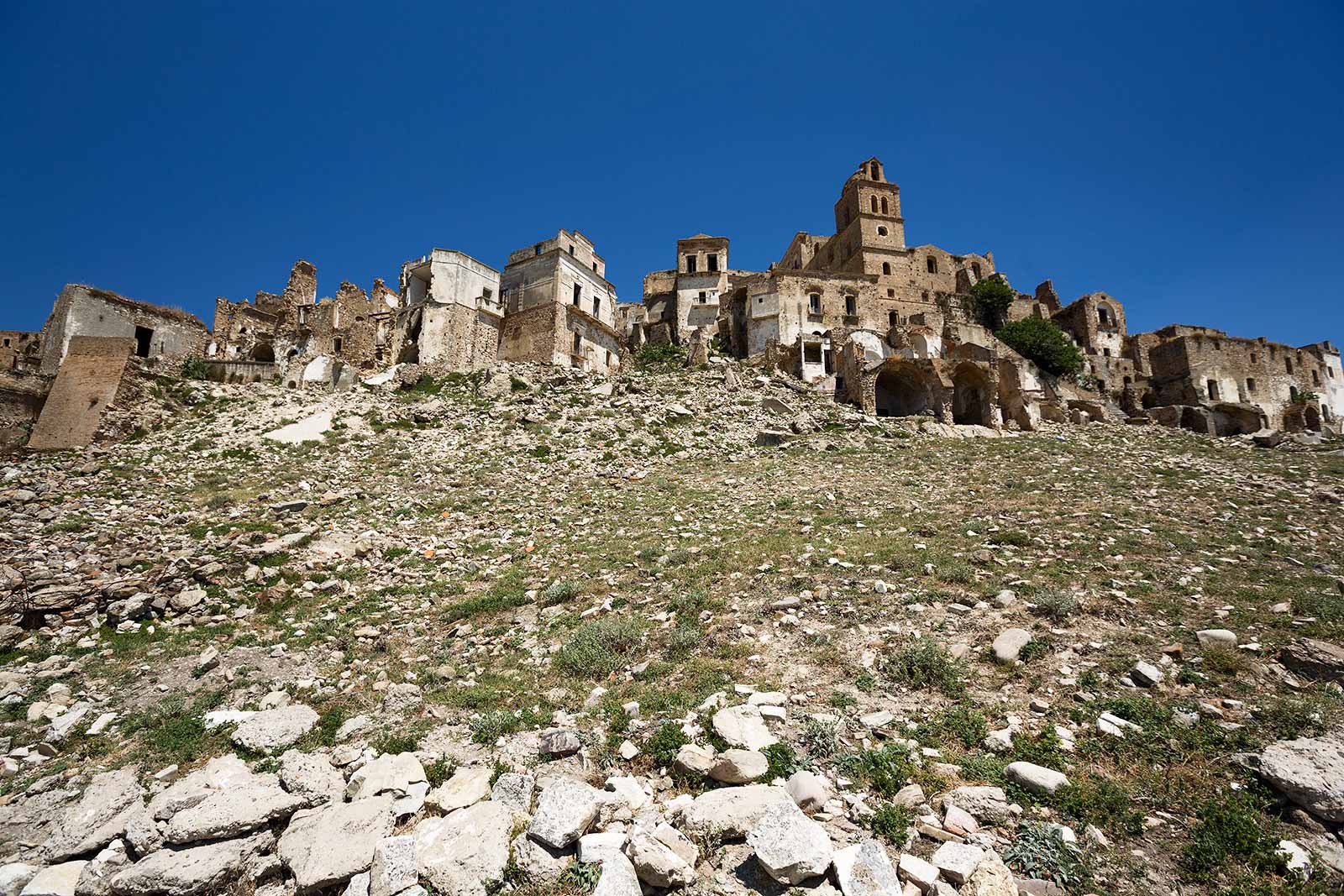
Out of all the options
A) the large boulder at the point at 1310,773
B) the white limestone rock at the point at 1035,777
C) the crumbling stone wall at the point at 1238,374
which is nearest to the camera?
the large boulder at the point at 1310,773

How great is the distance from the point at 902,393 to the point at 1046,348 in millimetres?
18264

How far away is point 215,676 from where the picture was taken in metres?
8.19

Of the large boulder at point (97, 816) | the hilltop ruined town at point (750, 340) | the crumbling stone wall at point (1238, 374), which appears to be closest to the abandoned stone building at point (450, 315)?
the hilltop ruined town at point (750, 340)

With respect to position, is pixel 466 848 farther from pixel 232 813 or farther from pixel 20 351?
pixel 20 351

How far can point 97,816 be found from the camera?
5027 mm

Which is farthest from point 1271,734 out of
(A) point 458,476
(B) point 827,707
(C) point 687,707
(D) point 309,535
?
(A) point 458,476

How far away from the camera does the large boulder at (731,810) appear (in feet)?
14.6

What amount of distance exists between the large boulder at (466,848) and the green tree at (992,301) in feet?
196

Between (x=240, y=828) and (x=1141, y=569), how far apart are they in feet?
41.5

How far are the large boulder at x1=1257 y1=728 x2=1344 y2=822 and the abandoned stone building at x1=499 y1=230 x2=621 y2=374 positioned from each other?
3351 cm

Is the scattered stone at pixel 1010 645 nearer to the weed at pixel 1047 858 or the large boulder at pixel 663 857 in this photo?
the weed at pixel 1047 858

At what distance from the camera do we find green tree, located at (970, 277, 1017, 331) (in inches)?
2094

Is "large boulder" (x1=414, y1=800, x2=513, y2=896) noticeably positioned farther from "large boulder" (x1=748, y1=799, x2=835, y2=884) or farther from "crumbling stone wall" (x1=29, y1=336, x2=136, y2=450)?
"crumbling stone wall" (x1=29, y1=336, x2=136, y2=450)

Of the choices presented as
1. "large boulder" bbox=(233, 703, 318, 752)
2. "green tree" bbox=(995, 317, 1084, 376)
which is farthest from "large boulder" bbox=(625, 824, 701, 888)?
"green tree" bbox=(995, 317, 1084, 376)
